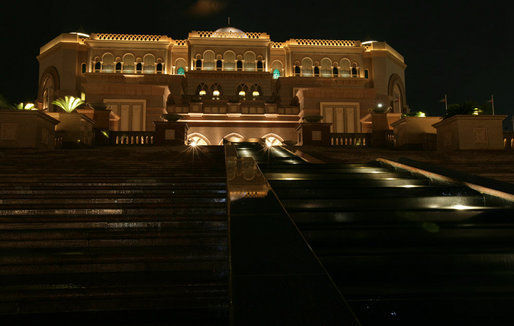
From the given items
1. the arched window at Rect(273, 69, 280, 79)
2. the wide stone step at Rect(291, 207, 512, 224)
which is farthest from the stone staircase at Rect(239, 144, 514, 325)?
the arched window at Rect(273, 69, 280, 79)

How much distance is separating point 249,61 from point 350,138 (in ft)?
79.4

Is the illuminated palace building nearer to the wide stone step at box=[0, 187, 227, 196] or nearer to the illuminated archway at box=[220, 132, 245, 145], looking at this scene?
the illuminated archway at box=[220, 132, 245, 145]

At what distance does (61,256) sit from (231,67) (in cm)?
3665

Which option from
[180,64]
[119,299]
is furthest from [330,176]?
[180,64]

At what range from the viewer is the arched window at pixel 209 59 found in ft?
125

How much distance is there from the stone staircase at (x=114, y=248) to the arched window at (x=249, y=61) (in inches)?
1346

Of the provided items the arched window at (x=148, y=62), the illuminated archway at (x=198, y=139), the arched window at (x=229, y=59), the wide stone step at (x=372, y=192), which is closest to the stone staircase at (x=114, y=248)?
the wide stone step at (x=372, y=192)

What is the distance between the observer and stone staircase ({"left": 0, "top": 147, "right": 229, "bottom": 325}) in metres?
2.87

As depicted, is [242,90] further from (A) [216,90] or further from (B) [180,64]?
(B) [180,64]

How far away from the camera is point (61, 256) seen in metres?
3.55

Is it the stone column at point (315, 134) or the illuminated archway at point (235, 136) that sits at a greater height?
the illuminated archway at point (235, 136)

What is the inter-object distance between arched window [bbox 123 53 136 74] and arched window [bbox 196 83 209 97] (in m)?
9.75

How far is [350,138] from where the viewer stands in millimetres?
17469

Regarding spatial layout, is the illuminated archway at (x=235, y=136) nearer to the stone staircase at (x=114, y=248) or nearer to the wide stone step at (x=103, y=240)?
the stone staircase at (x=114, y=248)
